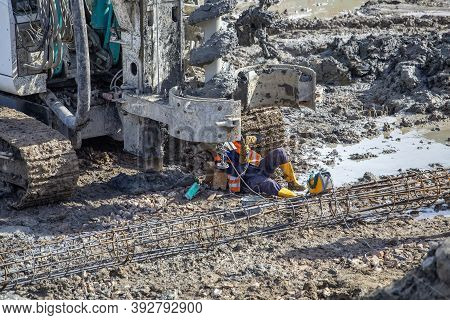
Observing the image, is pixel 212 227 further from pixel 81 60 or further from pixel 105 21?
pixel 105 21

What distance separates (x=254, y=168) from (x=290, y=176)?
1.21 ft

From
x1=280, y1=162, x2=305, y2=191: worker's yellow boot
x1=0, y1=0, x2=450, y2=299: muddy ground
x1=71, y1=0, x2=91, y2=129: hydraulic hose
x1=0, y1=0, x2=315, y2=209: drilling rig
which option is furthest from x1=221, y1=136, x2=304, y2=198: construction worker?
x1=71, y1=0, x2=91, y2=129: hydraulic hose

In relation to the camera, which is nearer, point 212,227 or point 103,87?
point 212,227

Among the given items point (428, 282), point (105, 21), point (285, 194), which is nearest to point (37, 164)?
point (105, 21)

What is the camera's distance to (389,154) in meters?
12.6

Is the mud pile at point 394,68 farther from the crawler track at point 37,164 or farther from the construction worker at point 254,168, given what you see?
the crawler track at point 37,164

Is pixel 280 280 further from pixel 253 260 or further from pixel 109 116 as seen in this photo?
pixel 109 116

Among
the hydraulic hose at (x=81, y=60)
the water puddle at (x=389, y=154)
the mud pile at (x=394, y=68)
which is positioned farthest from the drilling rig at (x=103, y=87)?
the mud pile at (x=394, y=68)

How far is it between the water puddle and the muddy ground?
12cm

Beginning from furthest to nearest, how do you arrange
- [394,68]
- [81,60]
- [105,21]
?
1. [394,68]
2. [105,21]
3. [81,60]

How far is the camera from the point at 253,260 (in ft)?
30.3

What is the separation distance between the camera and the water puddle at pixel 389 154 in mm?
12016

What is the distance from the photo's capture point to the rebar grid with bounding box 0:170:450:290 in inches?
354
